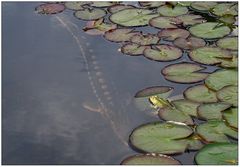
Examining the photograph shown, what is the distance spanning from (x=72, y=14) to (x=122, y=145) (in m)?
1.56

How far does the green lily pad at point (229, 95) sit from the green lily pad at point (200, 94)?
3 centimetres

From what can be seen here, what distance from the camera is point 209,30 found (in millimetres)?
2947

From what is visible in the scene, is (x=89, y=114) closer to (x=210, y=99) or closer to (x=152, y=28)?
(x=210, y=99)

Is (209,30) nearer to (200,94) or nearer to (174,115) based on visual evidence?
(200,94)

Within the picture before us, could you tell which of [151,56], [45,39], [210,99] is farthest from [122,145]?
[45,39]

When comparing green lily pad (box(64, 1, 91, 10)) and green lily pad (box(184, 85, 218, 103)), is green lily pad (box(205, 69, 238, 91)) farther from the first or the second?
green lily pad (box(64, 1, 91, 10))

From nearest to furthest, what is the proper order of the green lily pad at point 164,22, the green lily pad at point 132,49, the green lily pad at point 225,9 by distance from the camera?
the green lily pad at point 132,49, the green lily pad at point 164,22, the green lily pad at point 225,9

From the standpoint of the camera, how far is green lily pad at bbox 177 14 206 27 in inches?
121

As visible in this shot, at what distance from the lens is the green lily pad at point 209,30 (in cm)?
289

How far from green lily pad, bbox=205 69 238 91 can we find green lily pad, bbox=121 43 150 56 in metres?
0.52

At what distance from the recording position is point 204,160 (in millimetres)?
1867

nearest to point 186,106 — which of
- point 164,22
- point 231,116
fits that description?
point 231,116

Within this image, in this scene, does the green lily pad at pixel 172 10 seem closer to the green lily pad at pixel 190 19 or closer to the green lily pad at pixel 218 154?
the green lily pad at pixel 190 19

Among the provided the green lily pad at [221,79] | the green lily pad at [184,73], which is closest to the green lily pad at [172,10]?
the green lily pad at [184,73]
